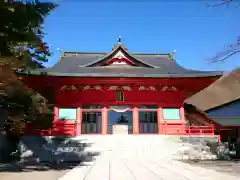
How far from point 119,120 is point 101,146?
8.79 m

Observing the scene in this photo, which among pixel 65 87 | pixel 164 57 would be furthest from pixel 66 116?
pixel 164 57

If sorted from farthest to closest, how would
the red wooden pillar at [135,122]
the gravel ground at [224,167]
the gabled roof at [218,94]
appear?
the gabled roof at [218,94] < the red wooden pillar at [135,122] < the gravel ground at [224,167]

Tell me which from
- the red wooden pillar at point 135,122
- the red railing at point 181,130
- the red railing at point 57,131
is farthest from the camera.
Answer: the red wooden pillar at point 135,122

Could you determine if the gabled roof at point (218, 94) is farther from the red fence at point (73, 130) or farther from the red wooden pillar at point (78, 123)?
the red wooden pillar at point (78, 123)

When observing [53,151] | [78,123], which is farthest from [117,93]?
[53,151]

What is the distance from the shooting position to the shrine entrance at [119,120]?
15.6 m

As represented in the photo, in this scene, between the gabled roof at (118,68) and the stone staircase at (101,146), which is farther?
the gabled roof at (118,68)

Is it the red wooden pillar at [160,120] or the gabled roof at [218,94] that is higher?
the gabled roof at [218,94]

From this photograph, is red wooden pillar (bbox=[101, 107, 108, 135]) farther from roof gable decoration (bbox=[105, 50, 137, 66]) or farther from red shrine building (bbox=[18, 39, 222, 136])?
roof gable decoration (bbox=[105, 50, 137, 66])

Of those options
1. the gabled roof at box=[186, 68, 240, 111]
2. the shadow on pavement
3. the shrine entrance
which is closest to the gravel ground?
the shadow on pavement

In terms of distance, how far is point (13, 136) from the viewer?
704 inches

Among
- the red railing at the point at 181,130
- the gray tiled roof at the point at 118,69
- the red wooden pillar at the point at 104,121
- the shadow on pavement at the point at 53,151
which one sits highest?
the gray tiled roof at the point at 118,69

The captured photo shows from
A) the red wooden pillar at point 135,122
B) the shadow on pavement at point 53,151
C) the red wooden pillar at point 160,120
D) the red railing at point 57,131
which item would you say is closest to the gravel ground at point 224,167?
the red wooden pillar at point 160,120

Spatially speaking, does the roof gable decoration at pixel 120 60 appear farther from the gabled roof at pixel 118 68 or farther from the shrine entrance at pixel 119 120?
the shrine entrance at pixel 119 120
